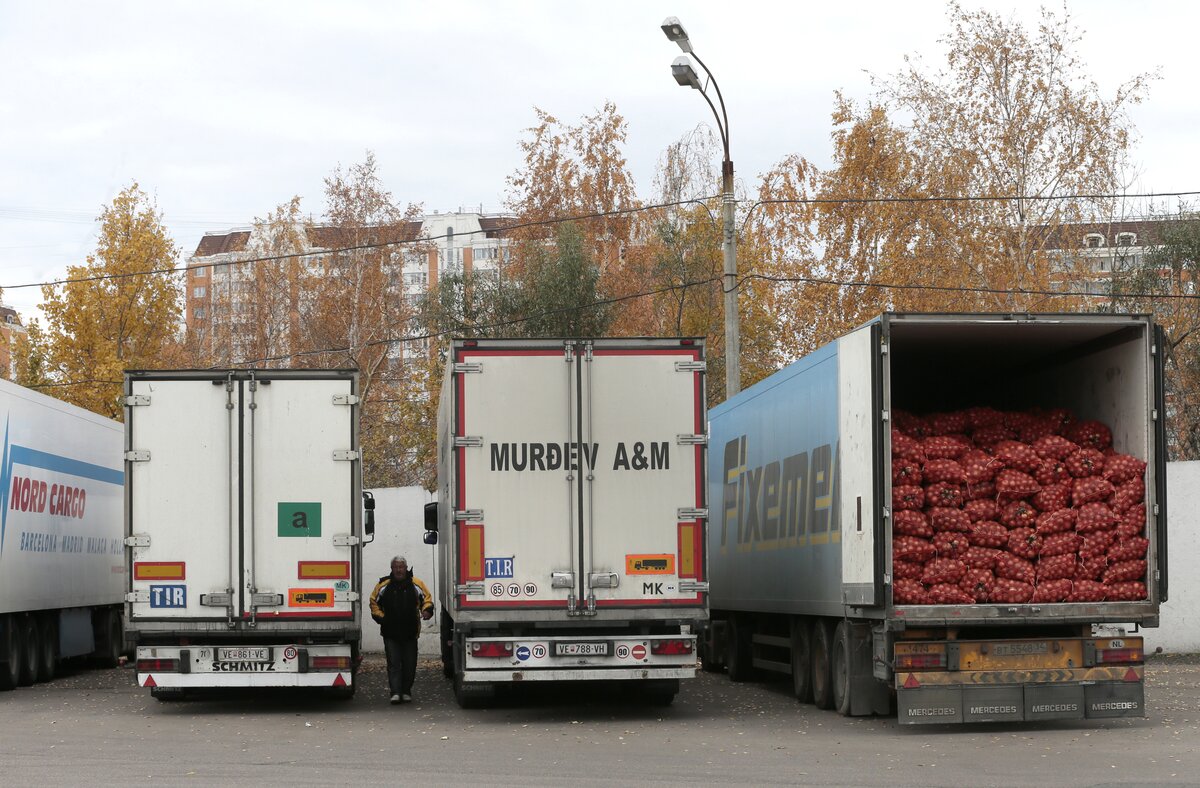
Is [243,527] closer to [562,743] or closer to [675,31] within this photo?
[562,743]

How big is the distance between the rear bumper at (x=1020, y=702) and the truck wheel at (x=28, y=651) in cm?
1138

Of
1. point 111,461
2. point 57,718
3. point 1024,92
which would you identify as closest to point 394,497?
point 111,461

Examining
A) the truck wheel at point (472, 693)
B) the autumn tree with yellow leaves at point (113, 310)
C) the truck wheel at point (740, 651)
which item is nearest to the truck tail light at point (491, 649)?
the truck wheel at point (472, 693)

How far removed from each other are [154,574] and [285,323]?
40743mm

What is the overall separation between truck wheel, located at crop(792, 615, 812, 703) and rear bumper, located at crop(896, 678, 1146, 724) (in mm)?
3117

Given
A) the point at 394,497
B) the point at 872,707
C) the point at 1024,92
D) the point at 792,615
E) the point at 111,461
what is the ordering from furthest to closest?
1. the point at 1024,92
2. the point at 394,497
3. the point at 111,461
4. the point at 792,615
5. the point at 872,707

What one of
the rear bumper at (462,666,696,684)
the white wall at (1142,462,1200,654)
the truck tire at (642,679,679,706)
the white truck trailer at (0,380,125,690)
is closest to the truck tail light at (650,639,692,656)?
the rear bumper at (462,666,696,684)

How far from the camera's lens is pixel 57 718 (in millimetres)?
14984

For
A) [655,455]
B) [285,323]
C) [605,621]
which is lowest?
[605,621]

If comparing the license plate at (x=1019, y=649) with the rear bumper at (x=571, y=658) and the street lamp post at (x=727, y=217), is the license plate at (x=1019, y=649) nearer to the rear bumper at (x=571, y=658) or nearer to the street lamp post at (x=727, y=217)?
the rear bumper at (x=571, y=658)

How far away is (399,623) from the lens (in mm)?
16203

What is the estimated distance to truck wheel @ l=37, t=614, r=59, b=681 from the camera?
1977cm

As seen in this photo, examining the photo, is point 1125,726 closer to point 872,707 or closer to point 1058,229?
point 872,707

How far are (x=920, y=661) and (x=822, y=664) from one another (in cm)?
256
